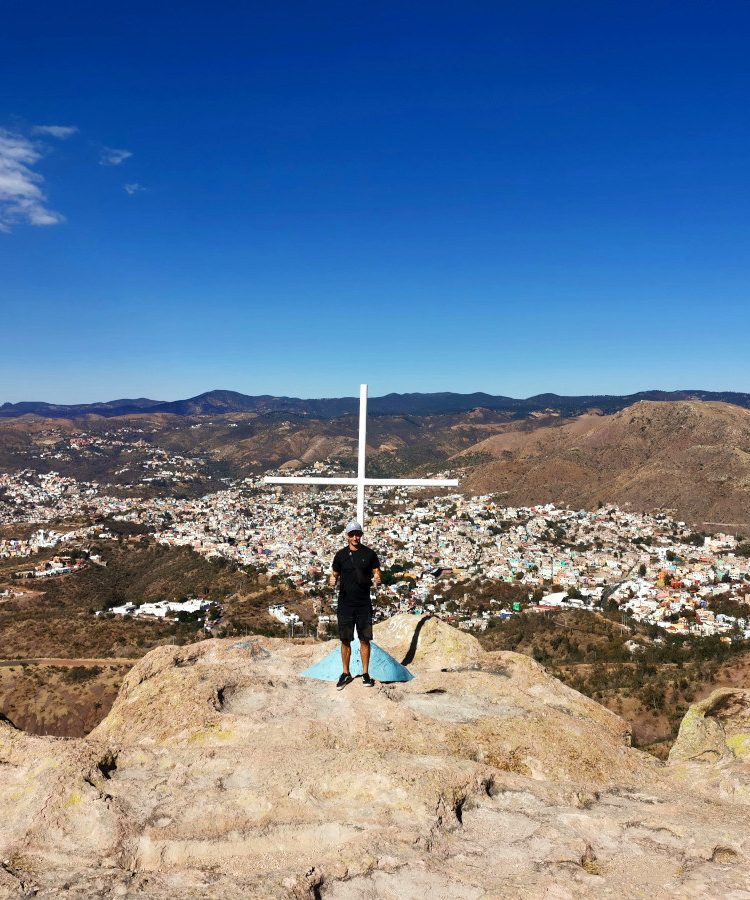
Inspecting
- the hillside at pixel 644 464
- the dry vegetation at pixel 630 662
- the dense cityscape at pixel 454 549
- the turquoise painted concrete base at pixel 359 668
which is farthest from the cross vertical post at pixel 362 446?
the hillside at pixel 644 464

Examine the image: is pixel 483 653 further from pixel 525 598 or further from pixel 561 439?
pixel 561 439

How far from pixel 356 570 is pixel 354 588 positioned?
0.92ft

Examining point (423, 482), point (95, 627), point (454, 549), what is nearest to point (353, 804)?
point (423, 482)

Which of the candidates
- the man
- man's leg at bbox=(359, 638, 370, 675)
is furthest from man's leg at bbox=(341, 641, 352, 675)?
man's leg at bbox=(359, 638, 370, 675)

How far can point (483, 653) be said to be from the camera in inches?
444

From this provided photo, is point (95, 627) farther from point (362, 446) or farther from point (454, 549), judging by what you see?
point (454, 549)

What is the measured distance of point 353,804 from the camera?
17.1ft

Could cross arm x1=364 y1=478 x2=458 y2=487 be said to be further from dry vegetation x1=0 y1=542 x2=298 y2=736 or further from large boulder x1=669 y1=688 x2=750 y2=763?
dry vegetation x1=0 y1=542 x2=298 y2=736

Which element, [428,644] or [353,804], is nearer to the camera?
[353,804]

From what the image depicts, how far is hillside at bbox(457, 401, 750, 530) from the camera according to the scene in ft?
338

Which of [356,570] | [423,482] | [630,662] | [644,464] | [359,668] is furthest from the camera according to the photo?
[644,464]

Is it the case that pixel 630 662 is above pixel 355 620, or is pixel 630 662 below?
below

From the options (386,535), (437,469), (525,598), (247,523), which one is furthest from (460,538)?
(437,469)

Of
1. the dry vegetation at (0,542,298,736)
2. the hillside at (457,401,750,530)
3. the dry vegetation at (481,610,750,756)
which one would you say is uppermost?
the hillside at (457,401,750,530)
